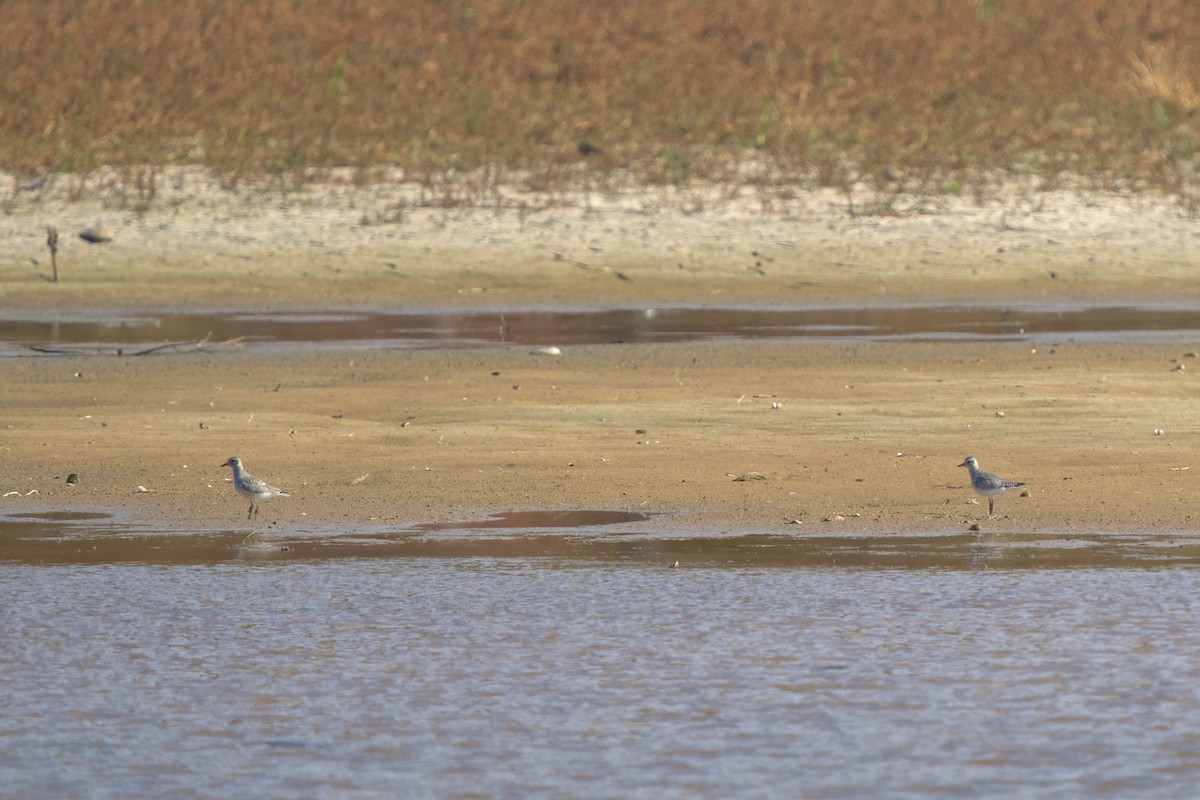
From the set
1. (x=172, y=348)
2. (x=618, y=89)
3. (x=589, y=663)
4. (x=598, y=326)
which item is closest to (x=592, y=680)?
(x=589, y=663)

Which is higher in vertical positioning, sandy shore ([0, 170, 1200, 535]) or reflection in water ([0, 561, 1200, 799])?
sandy shore ([0, 170, 1200, 535])

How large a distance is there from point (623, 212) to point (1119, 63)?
8.74m

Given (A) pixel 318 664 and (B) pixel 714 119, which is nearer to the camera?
(A) pixel 318 664

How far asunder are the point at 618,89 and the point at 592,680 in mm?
18675

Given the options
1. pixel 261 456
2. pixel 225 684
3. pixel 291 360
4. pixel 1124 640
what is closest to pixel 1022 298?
pixel 291 360

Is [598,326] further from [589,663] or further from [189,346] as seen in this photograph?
[589,663]

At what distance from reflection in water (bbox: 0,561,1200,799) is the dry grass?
13.5 metres

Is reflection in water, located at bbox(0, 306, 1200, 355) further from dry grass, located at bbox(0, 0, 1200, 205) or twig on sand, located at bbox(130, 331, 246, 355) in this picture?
dry grass, located at bbox(0, 0, 1200, 205)

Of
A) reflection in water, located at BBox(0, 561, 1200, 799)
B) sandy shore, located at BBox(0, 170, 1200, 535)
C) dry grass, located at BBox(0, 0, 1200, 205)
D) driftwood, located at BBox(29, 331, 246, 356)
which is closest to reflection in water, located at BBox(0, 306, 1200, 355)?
driftwood, located at BBox(29, 331, 246, 356)

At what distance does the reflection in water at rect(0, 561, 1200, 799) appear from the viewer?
5.58 metres

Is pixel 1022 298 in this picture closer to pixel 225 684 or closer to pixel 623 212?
pixel 623 212

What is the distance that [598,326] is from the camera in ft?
51.6

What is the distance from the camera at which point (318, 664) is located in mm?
6676

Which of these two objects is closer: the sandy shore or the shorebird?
the shorebird
